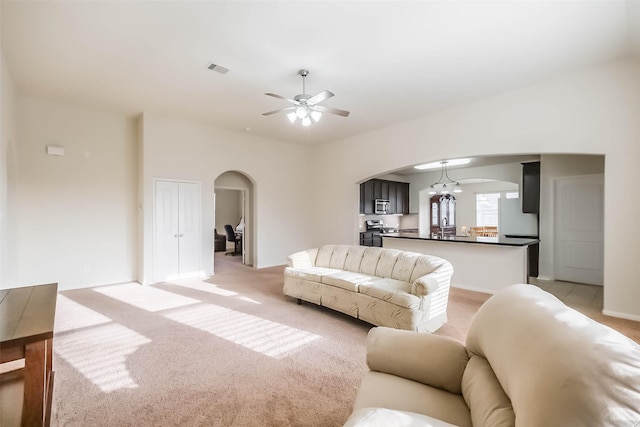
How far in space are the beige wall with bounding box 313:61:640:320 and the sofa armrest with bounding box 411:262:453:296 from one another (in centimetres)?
233

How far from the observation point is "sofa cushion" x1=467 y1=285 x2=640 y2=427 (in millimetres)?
688

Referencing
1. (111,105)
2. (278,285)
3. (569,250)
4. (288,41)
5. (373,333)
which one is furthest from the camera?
(569,250)

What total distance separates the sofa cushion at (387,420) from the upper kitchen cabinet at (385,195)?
24.2ft

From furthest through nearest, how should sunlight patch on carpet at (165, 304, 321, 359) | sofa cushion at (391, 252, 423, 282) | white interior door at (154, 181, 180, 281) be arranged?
white interior door at (154, 181, 180, 281), sofa cushion at (391, 252, 423, 282), sunlight patch on carpet at (165, 304, 321, 359)

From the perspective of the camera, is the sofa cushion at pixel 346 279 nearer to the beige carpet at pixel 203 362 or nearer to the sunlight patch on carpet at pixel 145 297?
the beige carpet at pixel 203 362

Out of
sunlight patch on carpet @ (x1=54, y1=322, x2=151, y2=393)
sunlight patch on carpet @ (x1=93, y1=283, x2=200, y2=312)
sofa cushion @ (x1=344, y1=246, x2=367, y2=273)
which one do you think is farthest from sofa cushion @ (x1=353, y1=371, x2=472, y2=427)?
sunlight patch on carpet @ (x1=93, y1=283, x2=200, y2=312)

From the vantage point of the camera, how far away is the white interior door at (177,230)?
5.56 meters

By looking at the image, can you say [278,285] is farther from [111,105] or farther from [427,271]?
[111,105]

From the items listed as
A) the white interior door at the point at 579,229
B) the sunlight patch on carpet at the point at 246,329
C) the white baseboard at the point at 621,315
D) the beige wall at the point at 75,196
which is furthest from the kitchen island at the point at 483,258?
the beige wall at the point at 75,196

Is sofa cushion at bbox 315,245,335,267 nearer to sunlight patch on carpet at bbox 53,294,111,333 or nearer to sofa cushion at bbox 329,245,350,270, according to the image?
sofa cushion at bbox 329,245,350,270

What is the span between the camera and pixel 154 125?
5.47 meters

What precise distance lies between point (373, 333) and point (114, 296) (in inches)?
184

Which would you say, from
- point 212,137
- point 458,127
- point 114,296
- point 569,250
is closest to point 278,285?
point 114,296

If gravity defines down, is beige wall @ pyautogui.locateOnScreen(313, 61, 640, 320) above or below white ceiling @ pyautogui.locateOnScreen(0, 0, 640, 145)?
below
